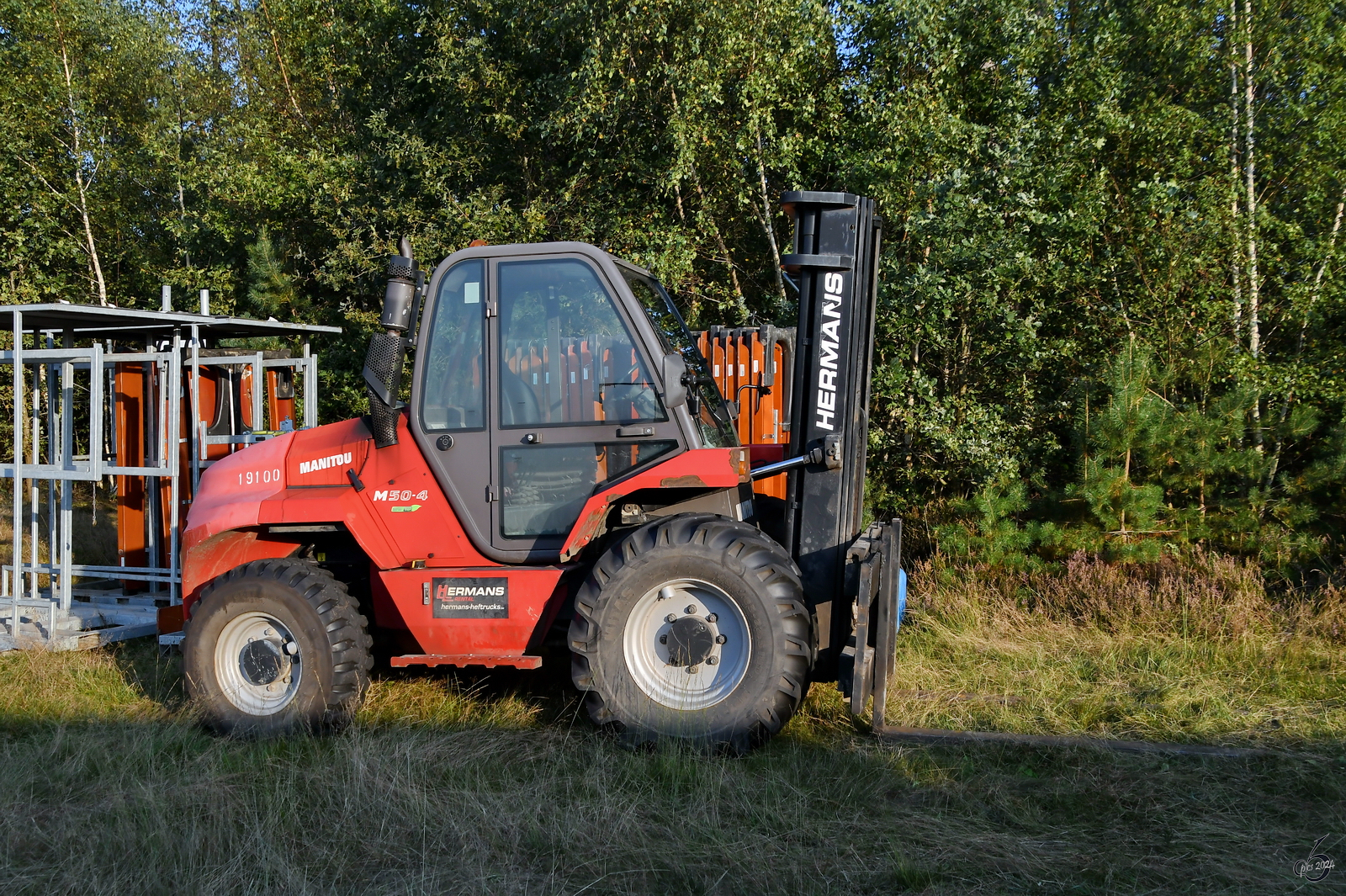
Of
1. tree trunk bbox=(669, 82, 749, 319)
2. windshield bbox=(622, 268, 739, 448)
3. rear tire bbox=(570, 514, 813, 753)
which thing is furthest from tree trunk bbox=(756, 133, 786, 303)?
rear tire bbox=(570, 514, 813, 753)

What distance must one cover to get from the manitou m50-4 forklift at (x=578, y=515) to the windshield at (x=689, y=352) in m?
0.03

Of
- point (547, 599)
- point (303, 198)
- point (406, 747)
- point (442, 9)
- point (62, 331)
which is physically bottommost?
point (406, 747)

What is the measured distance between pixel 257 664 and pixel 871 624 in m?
3.34

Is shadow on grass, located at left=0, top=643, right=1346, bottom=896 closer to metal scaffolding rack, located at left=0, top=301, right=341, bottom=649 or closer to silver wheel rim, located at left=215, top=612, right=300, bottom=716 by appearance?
silver wheel rim, located at left=215, top=612, right=300, bottom=716

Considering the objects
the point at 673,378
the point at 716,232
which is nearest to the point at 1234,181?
the point at 716,232

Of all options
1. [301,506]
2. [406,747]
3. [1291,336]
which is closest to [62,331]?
[301,506]

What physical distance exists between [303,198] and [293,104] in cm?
478

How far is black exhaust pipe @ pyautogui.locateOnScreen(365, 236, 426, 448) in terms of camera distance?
4828mm

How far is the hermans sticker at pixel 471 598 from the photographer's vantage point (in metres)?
4.96

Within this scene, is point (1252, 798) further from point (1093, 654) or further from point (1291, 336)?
point (1291, 336)

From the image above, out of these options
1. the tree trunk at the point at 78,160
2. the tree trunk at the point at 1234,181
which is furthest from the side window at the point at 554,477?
the tree trunk at the point at 78,160

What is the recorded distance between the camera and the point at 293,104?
18.7 m

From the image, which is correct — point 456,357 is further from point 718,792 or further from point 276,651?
point 718,792

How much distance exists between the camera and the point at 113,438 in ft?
26.2
